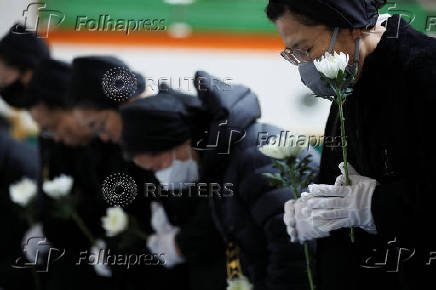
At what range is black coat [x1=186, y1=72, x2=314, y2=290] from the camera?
171 cm

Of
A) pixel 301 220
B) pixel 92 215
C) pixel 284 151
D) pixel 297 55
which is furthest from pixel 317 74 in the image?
pixel 92 215

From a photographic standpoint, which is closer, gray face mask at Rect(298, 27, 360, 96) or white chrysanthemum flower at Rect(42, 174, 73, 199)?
gray face mask at Rect(298, 27, 360, 96)

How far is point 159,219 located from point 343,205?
3.78 feet

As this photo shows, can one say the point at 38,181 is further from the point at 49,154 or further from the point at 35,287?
the point at 35,287

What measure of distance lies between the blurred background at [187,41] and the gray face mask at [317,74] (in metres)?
0.61

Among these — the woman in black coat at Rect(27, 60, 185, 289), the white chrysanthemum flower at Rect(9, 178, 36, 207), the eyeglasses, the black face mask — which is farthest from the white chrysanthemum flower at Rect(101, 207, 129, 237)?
the eyeglasses

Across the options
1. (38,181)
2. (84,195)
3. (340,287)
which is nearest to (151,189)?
(84,195)

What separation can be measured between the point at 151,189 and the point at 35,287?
0.85 m

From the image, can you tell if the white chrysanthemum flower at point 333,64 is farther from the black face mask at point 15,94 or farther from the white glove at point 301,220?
the black face mask at point 15,94

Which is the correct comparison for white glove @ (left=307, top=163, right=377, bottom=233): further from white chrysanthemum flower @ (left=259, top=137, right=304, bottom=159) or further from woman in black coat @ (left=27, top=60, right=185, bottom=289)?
Answer: woman in black coat @ (left=27, top=60, right=185, bottom=289)

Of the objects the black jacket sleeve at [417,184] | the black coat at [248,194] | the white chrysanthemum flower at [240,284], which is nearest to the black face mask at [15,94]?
the black coat at [248,194]

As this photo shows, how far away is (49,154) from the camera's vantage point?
2.80 meters

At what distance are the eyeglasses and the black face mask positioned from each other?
169 centimetres

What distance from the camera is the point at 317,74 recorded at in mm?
1372
